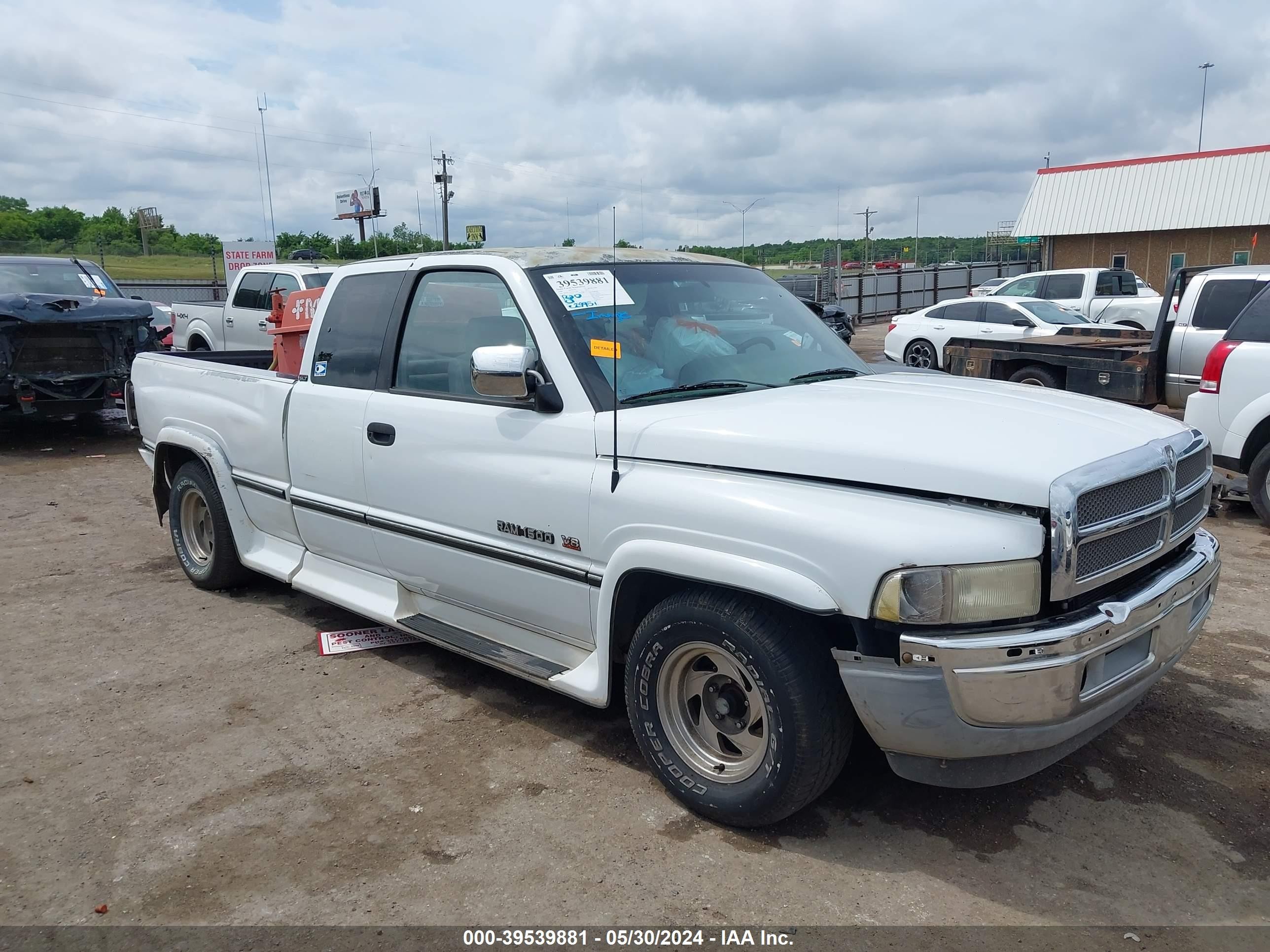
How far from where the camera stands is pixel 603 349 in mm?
3664

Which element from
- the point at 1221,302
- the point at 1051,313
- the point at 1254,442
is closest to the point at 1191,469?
the point at 1254,442

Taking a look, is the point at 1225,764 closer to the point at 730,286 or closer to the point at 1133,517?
the point at 1133,517

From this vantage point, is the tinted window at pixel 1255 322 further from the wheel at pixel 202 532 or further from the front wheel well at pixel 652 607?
the wheel at pixel 202 532

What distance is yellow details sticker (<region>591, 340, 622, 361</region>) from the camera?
12.0 ft

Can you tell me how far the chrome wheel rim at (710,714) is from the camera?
318 centimetres

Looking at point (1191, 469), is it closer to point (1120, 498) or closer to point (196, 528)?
point (1120, 498)

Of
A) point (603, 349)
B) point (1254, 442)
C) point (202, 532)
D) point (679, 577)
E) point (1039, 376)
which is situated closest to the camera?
point (679, 577)

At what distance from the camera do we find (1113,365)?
31.4ft

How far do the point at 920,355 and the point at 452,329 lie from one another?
14.4 m

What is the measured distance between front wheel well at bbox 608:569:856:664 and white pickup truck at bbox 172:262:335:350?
10.6m

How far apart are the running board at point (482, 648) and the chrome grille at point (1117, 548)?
1.88 metres

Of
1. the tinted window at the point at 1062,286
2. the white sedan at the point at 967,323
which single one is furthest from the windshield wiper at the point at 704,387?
the tinted window at the point at 1062,286

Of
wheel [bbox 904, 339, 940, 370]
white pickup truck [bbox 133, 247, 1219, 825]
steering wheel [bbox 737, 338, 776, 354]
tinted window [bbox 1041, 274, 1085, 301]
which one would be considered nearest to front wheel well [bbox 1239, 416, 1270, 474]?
white pickup truck [bbox 133, 247, 1219, 825]

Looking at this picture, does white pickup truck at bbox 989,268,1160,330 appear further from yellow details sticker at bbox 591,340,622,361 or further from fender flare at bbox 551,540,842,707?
fender flare at bbox 551,540,842,707
